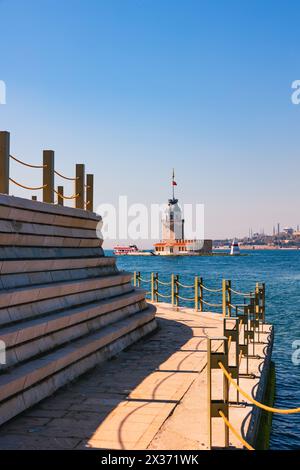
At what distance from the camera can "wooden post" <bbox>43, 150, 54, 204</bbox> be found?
11.2 m

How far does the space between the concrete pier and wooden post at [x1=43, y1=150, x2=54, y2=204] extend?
401 cm

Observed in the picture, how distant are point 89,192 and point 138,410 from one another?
29.0ft

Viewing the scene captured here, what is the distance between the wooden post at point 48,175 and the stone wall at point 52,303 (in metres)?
0.58

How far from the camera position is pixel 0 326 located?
7.26 m

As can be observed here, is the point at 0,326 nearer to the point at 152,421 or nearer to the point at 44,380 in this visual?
the point at 44,380

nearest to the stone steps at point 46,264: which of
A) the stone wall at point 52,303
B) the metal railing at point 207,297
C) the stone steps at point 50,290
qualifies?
the stone wall at point 52,303

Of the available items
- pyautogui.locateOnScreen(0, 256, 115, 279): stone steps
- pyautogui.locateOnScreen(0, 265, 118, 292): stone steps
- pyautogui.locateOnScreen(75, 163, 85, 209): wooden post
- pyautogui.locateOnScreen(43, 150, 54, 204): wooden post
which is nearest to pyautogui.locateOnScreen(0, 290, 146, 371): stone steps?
pyautogui.locateOnScreen(0, 265, 118, 292): stone steps

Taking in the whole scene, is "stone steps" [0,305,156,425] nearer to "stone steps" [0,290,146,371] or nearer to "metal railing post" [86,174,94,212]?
"stone steps" [0,290,146,371]

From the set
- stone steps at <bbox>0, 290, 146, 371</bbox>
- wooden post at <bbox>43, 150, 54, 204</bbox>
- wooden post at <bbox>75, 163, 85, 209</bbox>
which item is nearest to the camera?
stone steps at <bbox>0, 290, 146, 371</bbox>

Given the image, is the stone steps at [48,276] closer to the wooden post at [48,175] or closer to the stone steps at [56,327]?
the stone steps at [56,327]

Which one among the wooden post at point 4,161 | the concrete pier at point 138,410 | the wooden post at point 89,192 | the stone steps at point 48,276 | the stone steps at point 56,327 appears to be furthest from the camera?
the wooden post at point 89,192

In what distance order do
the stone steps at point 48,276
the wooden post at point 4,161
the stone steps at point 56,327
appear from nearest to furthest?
the stone steps at point 56,327 < the stone steps at point 48,276 < the wooden post at point 4,161

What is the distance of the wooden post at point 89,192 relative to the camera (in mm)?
14836

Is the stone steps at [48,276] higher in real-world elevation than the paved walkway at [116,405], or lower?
higher
